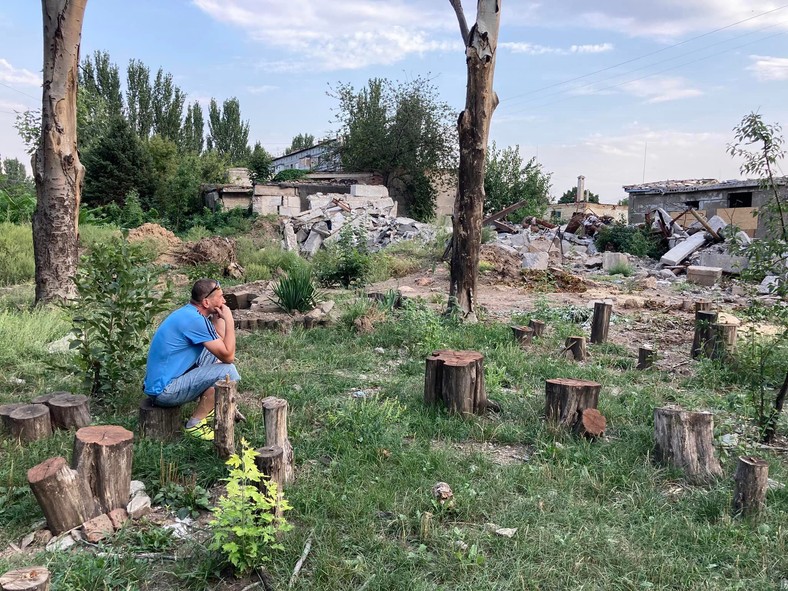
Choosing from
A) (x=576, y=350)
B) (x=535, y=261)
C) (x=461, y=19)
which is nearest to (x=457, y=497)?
(x=576, y=350)

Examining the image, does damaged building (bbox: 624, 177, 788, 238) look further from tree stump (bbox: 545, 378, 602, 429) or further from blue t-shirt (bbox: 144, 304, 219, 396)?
blue t-shirt (bbox: 144, 304, 219, 396)

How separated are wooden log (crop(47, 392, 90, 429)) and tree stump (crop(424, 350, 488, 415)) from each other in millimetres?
2469

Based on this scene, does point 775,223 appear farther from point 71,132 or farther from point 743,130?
point 71,132

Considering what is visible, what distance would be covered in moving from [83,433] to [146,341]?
65.2 inches

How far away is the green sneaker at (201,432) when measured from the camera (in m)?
3.81

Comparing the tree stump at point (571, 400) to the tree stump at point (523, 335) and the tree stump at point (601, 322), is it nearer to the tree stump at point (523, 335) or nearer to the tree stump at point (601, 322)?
the tree stump at point (523, 335)

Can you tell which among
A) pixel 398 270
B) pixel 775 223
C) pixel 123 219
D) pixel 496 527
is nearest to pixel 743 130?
pixel 775 223

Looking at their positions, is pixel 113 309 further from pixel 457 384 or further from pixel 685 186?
pixel 685 186

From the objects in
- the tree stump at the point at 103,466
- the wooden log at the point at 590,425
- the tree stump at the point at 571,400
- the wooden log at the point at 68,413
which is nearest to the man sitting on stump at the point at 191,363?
the wooden log at the point at 68,413

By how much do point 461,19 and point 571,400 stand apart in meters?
5.91

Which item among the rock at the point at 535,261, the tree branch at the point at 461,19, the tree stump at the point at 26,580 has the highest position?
the tree branch at the point at 461,19

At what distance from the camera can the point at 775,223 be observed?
12.8 ft

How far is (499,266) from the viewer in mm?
13492

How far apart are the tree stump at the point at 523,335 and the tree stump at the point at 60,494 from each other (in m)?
4.89
